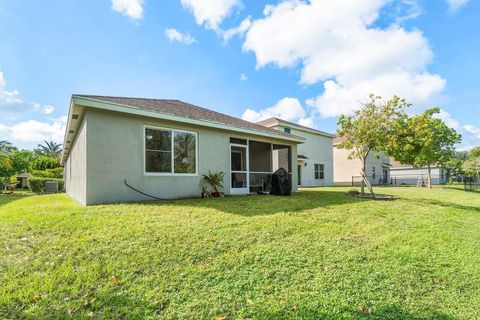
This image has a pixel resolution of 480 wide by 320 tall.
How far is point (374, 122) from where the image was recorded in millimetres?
11969

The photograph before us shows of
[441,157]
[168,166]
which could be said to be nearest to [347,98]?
[168,166]

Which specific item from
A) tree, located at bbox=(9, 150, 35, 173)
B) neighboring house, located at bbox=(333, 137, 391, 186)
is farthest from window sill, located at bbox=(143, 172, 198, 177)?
neighboring house, located at bbox=(333, 137, 391, 186)

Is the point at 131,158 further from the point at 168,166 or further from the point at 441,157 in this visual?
the point at 441,157

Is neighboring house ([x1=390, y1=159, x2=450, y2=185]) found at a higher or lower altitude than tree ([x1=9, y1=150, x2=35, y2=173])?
lower

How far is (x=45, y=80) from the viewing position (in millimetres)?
15000

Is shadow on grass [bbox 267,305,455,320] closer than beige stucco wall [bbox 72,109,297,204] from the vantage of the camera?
Yes

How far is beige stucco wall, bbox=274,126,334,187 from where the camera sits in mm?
24594

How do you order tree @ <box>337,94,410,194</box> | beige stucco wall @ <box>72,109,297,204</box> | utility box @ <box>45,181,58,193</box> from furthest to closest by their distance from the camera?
utility box @ <box>45,181,58,193</box> < tree @ <box>337,94,410,194</box> < beige stucco wall @ <box>72,109,297,204</box>

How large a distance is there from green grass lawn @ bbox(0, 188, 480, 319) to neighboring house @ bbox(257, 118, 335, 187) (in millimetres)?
18031

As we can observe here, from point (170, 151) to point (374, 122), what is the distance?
9.39 m

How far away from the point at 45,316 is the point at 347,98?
1420cm

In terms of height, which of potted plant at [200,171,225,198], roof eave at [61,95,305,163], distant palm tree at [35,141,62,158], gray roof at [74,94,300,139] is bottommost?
potted plant at [200,171,225,198]

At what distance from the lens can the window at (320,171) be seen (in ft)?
85.3

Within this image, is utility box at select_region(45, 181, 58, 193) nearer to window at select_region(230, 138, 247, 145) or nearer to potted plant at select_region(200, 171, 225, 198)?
potted plant at select_region(200, 171, 225, 198)
